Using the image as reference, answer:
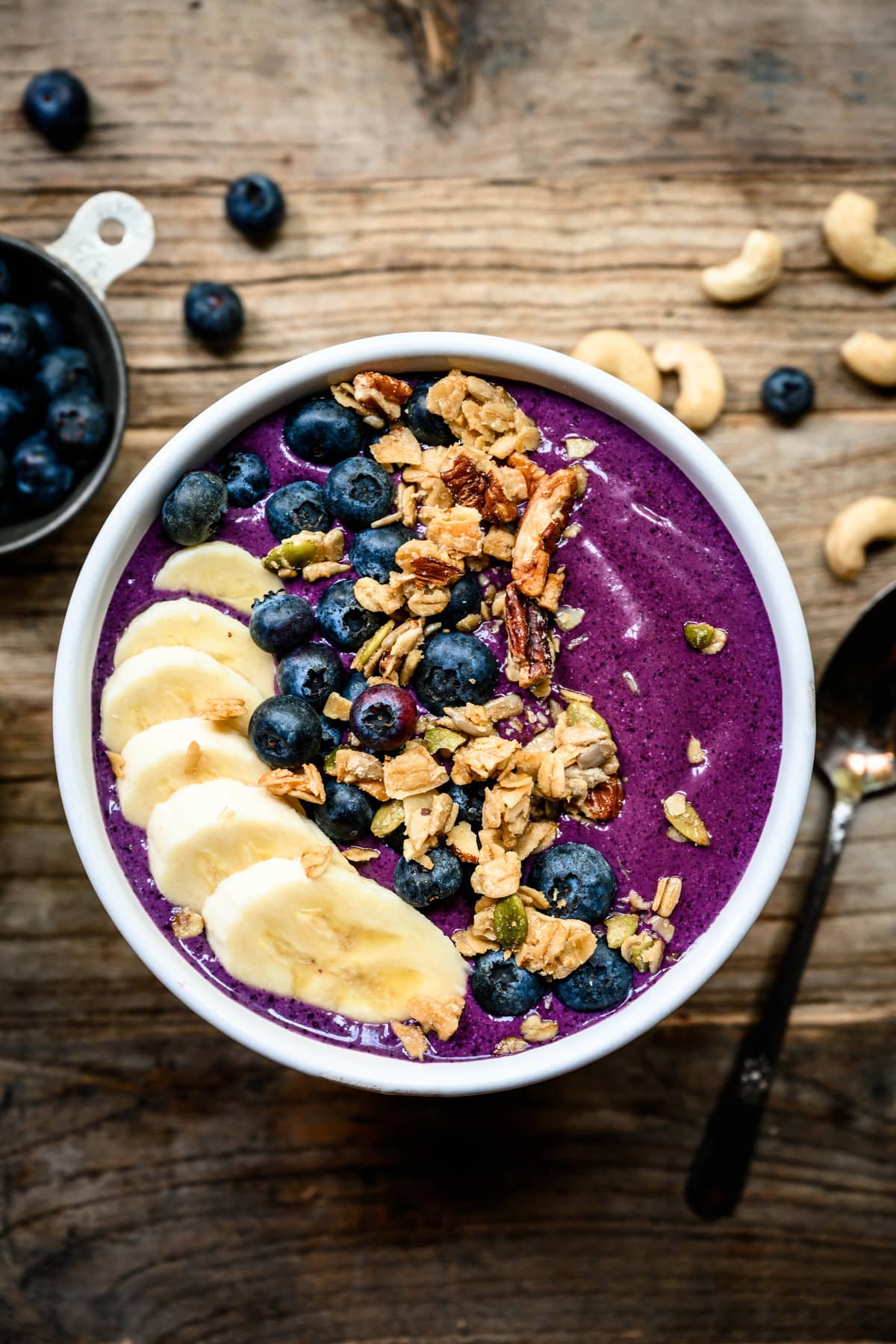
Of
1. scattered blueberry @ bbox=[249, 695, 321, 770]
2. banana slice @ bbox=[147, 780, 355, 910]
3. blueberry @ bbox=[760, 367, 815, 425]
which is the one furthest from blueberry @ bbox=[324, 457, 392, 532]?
blueberry @ bbox=[760, 367, 815, 425]

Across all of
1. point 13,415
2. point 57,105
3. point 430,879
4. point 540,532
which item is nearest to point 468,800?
point 430,879

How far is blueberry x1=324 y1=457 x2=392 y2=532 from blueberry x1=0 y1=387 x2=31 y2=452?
2.22 feet

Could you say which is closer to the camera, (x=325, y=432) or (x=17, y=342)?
(x=325, y=432)

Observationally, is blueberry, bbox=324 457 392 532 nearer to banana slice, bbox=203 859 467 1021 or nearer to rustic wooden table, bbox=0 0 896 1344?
banana slice, bbox=203 859 467 1021

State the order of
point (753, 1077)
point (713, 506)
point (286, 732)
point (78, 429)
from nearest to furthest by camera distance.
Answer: point (286, 732), point (713, 506), point (78, 429), point (753, 1077)

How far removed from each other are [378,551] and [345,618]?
9 centimetres

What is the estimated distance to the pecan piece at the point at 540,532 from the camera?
1.22 metres

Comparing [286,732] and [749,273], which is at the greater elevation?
[749,273]

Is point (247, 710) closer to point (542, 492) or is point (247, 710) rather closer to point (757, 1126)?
point (542, 492)

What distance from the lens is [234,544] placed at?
50.5 inches

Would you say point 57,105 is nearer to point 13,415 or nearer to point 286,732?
point 13,415

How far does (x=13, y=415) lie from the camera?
1.66m

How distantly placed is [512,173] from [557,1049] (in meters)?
1.31

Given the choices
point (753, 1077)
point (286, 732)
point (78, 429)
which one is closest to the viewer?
point (286, 732)
